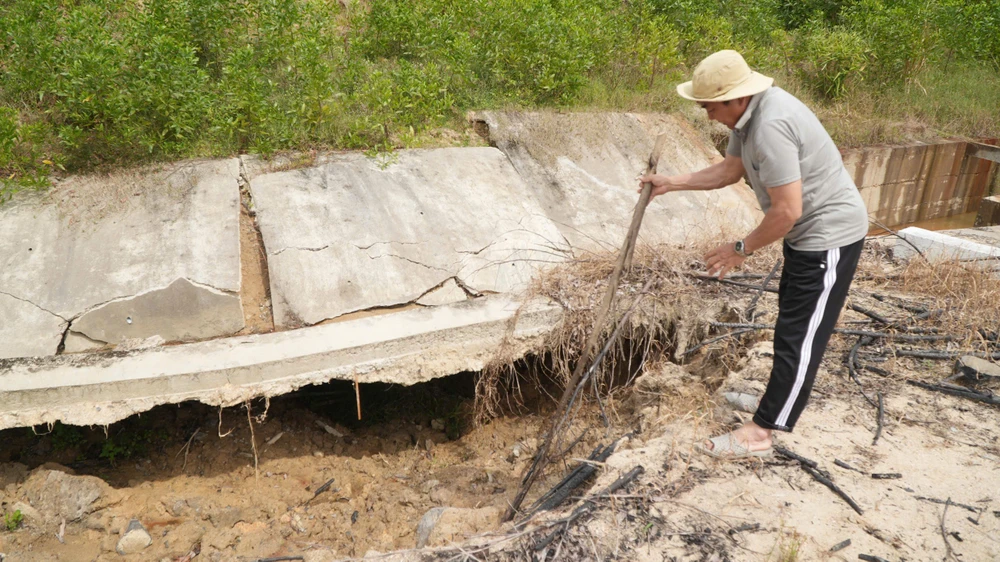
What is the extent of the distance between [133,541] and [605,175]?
4.61m

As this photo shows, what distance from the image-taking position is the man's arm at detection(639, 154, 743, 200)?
318 cm

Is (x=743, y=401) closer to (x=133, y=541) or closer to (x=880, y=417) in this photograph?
(x=880, y=417)

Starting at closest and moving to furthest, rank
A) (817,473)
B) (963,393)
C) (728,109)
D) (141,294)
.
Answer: (728,109) → (817,473) → (963,393) → (141,294)

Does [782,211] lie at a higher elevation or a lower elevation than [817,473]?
higher

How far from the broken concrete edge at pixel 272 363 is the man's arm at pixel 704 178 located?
146cm

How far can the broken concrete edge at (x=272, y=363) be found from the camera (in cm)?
377

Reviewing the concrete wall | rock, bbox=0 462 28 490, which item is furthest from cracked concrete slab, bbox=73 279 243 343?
the concrete wall

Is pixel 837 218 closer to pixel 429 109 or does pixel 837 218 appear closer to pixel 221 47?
pixel 429 109

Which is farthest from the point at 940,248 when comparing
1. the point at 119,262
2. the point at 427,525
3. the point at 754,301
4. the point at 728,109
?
the point at 119,262

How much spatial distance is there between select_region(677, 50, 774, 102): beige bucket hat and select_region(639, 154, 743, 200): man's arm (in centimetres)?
43

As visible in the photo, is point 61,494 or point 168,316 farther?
point 168,316

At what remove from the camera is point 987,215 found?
8328 millimetres

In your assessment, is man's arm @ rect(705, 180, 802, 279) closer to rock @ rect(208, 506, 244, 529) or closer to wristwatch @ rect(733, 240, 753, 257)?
wristwatch @ rect(733, 240, 753, 257)

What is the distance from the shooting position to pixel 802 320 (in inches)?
117
